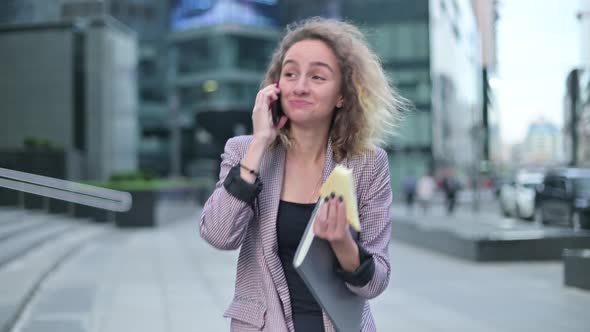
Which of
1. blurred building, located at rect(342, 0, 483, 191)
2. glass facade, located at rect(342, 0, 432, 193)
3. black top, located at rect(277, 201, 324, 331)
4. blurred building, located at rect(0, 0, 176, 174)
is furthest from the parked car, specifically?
blurred building, located at rect(0, 0, 176, 174)

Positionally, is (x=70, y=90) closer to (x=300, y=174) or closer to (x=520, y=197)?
(x=520, y=197)

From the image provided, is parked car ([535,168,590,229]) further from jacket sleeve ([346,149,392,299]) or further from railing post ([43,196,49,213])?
jacket sleeve ([346,149,392,299])

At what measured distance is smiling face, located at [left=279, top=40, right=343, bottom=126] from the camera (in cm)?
217

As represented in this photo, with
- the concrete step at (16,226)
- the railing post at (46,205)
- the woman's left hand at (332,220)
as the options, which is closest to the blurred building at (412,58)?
the railing post at (46,205)

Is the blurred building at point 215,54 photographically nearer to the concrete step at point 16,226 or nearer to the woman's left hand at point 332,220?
the concrete step at point 16,226

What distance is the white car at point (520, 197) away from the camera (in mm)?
24344

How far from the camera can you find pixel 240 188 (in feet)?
6.71

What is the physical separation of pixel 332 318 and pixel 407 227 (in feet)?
47.6

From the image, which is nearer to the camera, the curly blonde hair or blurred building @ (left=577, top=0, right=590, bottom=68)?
the curly blonde hair

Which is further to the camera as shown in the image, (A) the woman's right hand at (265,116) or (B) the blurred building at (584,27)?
(B) the blurred building at (584,27)

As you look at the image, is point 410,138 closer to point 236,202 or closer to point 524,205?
point 524,205

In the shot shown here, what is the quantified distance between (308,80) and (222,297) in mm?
6325

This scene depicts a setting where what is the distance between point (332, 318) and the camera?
6.32ft

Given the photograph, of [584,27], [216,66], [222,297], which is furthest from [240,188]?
[216,66]
